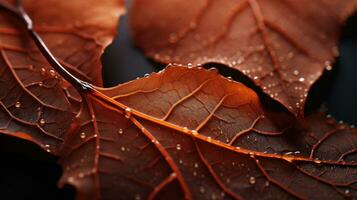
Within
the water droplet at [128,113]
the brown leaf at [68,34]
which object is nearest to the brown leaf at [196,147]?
the water droplet at [128,113]

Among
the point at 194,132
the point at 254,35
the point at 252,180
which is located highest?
the point at 254,35

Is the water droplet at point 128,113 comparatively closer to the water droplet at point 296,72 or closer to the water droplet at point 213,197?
the water droplet at point 213,197

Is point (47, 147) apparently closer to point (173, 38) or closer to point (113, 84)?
point (113, 84)

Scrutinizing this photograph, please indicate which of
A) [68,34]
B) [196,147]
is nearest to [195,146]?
[196,147]

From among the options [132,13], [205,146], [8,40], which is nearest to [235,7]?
[132,13]

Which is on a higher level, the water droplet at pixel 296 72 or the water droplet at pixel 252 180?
the water droplet at pixel 296 72
